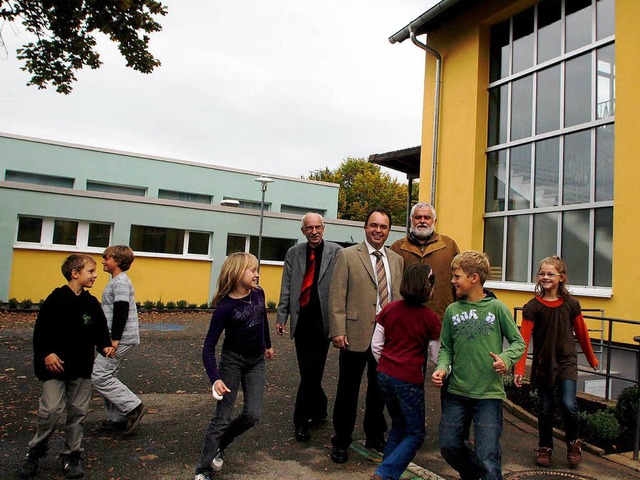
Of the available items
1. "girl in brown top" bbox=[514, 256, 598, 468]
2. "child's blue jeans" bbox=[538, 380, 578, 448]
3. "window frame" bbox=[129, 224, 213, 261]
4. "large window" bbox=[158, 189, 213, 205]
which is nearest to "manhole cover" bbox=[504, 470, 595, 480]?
"girl in brown top" bbox=[514, 256, 598, 468]

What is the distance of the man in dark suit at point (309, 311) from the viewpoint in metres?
4.53

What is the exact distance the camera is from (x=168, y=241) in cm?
1819

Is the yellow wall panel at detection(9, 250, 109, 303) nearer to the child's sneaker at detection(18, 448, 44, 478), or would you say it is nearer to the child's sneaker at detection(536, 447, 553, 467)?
the child's sneaker at detection(18, 448, 44, 478)

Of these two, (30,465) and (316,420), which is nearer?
(30,465)

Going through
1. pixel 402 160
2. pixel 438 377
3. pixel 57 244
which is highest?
pixel 402 160

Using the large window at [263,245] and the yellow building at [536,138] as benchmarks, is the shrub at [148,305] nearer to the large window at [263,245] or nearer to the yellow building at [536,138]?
the large window at [263,245]

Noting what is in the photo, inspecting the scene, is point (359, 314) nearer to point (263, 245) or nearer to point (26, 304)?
point (26, 304)

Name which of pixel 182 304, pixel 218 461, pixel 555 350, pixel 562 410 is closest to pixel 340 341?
pixel 218 461

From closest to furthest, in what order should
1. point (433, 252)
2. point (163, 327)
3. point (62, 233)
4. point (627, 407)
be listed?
point (433, 252) → point (627, 407) → point (163, 327) → point (62, 233)

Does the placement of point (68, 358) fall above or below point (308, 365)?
above

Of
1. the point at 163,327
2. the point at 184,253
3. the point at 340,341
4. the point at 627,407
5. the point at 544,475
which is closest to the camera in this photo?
the point at 544,475

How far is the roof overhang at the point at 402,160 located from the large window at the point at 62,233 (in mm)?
9869

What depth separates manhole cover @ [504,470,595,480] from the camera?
3.85 meters

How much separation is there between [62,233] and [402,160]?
1109cm
